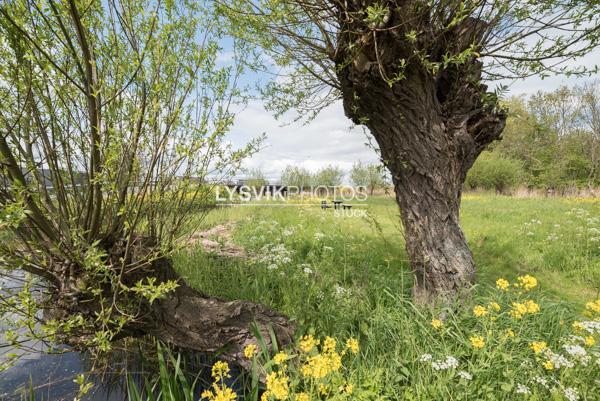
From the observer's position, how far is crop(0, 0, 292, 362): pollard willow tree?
1.60m

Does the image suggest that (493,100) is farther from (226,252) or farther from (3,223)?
(226,252)

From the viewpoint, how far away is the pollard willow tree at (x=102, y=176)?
5.26 ft

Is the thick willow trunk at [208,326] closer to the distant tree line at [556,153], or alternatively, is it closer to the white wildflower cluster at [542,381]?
the white wildflower cluster at [542,381]

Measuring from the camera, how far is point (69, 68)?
1.82 metres

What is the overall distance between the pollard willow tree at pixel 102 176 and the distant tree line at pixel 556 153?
1232 inches

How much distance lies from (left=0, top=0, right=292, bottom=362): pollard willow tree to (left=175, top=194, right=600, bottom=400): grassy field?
70 centimetres

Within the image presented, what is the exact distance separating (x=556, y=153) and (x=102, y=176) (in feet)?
121

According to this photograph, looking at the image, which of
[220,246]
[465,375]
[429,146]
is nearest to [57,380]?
[220,246]

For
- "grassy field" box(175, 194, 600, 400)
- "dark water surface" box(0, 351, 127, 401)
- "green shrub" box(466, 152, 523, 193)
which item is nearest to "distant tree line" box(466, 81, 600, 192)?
"green shrub" box(466, 152, 523, 193)

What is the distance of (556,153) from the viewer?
2730cm

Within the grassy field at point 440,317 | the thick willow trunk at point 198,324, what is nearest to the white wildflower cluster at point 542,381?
the grassy field at point 440,317

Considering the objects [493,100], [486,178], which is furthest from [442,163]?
[486,178]

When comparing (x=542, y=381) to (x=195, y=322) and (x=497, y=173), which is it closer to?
(x=195, y=322)

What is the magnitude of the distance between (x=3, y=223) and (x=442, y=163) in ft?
10.6
